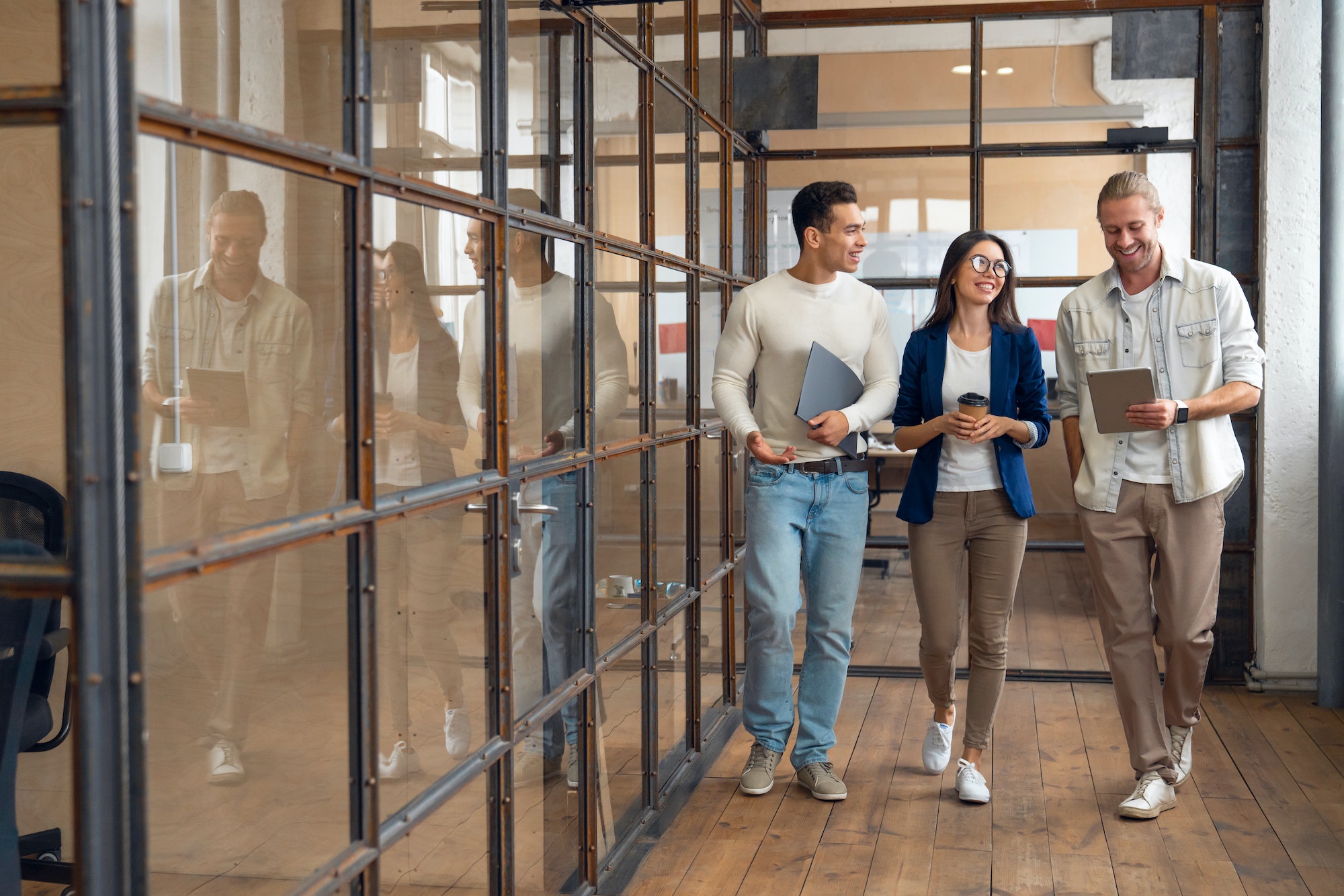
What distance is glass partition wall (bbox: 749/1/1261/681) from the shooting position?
13.8ft

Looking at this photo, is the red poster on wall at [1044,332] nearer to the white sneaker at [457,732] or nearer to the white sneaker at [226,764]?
the white sneaker at [457,732]

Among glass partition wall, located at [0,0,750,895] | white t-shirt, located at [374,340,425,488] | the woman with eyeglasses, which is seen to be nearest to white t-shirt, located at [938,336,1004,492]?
the woman with eyeglasses

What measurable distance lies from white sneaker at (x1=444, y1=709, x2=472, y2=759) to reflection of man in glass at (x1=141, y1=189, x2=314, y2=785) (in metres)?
0.30

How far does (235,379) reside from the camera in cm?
150

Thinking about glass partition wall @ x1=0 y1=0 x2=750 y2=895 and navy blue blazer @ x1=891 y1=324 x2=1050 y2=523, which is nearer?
glass partition wall @ x1=0 y1=0 x2=750 y2=895

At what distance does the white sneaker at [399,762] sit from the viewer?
1541 millimetres

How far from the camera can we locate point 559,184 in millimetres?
2254

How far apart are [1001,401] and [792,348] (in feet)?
1.78

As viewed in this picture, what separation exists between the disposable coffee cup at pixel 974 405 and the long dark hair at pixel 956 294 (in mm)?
253

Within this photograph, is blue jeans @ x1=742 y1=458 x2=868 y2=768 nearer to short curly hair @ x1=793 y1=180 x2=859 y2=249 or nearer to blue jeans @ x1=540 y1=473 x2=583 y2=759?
short curly hair @ x1=793 y1=180 x2=859 y2=249

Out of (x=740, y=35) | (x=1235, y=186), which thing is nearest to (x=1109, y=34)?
(x=1235, y=186)

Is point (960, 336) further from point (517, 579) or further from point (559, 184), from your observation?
point (517, 579)

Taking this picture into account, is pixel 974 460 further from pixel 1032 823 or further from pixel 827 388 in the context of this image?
pixel 1032 823

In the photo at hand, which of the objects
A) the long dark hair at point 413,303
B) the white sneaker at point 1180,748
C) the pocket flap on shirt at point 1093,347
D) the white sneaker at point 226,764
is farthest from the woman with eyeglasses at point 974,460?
the white sneaker at point 226,764
